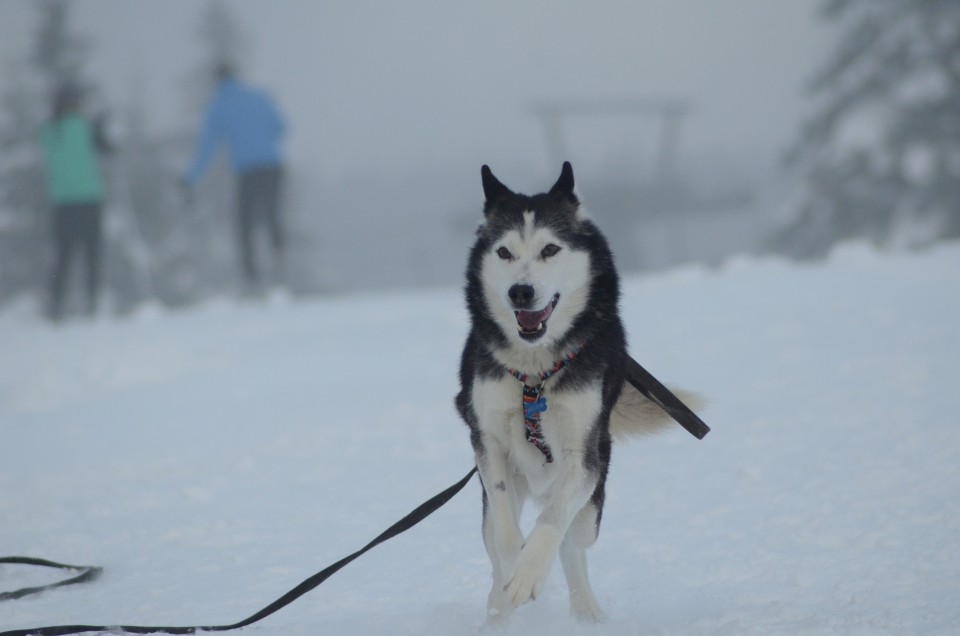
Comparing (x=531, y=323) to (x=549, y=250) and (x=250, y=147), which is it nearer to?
(x=549, y=250)

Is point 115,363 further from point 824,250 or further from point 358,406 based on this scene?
point 824,250

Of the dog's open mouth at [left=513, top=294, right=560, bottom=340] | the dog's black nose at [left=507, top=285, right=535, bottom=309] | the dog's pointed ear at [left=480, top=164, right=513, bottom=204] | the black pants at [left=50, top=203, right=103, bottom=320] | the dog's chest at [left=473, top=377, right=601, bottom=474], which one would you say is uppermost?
the black pants at [left=50, top=203, right=103, bottom=320]

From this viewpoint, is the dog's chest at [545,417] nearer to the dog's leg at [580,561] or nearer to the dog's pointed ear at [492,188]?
the dog's leg at [580,561]

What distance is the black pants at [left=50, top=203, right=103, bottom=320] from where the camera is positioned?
10227 mm

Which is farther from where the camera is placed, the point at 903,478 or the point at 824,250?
the point at 824,250

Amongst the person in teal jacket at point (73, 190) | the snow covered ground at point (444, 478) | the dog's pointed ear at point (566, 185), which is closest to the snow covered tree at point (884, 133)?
the snow covered ground at point (444, 478)

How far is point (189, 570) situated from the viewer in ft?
11.5

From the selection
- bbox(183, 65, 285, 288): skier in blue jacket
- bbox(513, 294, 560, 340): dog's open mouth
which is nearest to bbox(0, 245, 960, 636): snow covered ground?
bbox(513, 294, 560, 340): dog's open mouth

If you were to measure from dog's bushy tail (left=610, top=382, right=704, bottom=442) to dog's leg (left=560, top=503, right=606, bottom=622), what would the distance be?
1.44ft

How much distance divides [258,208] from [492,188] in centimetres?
820

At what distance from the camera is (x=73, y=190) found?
1052 cm

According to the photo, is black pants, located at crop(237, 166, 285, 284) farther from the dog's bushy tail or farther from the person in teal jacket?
the dog's bushy tail

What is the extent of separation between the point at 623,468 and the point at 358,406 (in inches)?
90.9

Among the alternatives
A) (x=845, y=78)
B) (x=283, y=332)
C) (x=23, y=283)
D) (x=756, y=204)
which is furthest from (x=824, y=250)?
(x=23, y=283)
